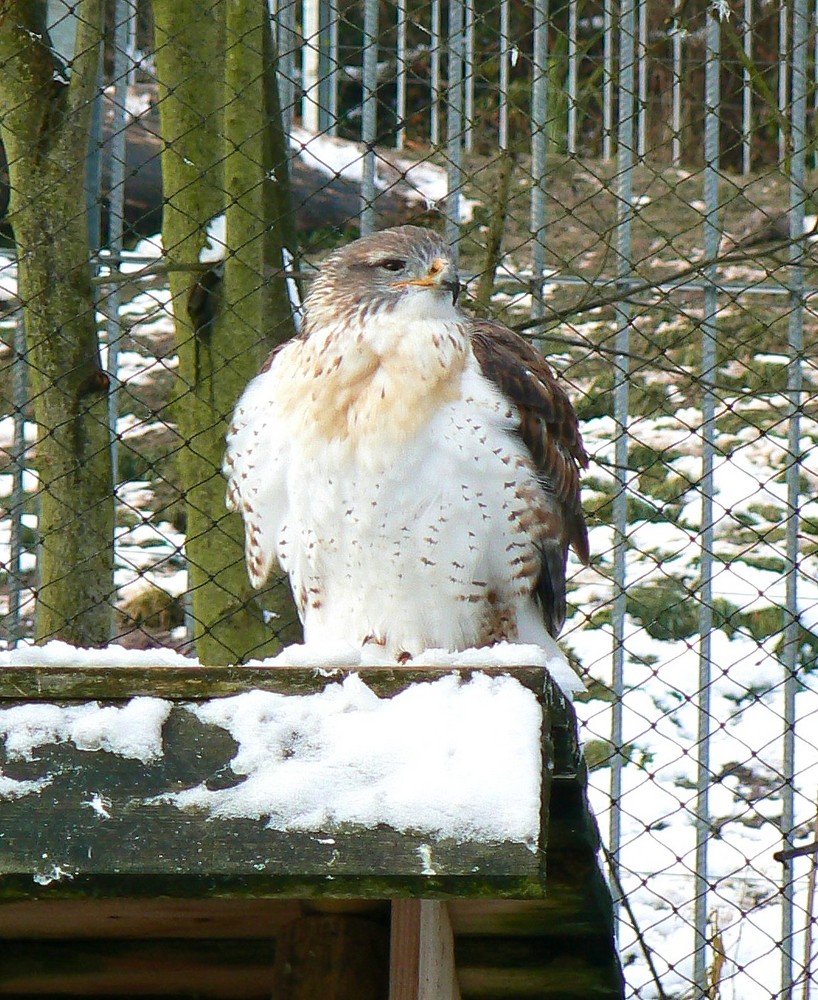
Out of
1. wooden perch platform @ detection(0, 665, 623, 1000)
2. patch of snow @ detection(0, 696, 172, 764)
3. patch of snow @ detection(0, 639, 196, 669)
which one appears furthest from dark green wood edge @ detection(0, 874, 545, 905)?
patch of snow @ detection(0, 639, 196, 669)

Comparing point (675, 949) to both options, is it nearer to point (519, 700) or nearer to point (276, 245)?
point (276, 245)

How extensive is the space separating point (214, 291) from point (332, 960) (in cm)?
234

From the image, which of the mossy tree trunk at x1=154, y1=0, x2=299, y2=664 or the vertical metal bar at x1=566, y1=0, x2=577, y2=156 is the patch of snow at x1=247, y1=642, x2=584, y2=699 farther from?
the vertical metal bar at x1=566, y1=0, x2=577, y2=156

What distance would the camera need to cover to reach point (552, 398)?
3.05m

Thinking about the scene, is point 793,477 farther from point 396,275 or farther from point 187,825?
point 187,825

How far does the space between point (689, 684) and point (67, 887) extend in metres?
4.10

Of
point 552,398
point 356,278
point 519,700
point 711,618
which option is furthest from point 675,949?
point 519,700

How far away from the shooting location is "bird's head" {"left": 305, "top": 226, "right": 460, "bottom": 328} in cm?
300

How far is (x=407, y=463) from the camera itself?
9.36 feet

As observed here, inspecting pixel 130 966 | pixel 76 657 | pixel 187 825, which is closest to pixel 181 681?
pixel 187 825

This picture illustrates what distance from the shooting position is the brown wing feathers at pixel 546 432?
9.78 ft

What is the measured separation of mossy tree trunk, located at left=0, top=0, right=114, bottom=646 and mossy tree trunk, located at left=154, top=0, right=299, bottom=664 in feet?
0.77

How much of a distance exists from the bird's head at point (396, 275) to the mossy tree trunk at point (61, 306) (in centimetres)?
103

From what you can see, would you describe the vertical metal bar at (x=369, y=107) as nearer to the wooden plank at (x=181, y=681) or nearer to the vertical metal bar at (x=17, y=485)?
the vertical metal bar at (x=17, y=485)
